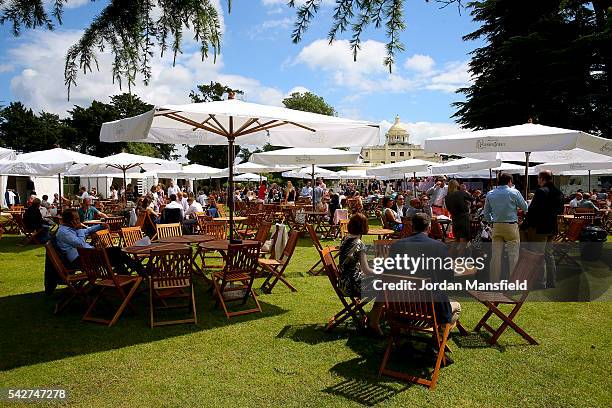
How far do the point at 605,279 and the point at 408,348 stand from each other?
17.5 feet

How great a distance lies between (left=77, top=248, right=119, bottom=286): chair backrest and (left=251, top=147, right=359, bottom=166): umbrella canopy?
689cm

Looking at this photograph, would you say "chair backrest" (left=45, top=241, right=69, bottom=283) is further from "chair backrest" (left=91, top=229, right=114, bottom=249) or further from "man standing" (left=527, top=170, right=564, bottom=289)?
"man standing" (left=527, top=170, right=564, bottom=289)

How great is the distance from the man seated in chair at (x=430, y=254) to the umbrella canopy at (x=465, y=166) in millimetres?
8742

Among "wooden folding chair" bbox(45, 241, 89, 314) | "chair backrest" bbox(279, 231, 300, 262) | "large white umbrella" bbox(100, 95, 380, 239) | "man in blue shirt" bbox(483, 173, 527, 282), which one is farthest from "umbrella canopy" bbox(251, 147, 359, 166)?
"wooden folding chair" bbox(45, 241, 89, 314)

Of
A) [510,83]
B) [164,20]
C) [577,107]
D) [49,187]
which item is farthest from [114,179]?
[164,20]

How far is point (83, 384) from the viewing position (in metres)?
3.81

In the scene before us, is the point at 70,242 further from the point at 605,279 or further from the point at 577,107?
the point at 577,107

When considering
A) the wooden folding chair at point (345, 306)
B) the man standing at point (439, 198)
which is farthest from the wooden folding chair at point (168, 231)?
the man standing at point (439, 198)

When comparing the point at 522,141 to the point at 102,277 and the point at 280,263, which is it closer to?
the point at 280,263

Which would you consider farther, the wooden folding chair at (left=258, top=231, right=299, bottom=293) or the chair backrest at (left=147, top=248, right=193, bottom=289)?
the wooden folding chair at (left=258, top=231, right=299, bottom=293)

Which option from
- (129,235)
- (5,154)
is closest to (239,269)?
(129,235)

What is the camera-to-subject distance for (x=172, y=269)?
5.56 meters

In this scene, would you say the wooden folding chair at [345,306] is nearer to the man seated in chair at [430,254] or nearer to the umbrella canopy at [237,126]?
the man seated in chair at [430,254]

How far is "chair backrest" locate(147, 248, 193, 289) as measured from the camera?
5324mm
